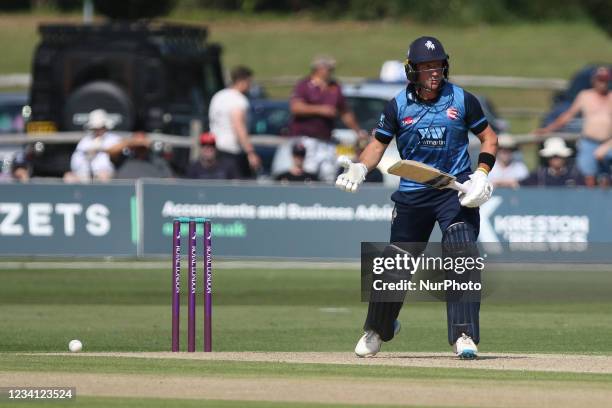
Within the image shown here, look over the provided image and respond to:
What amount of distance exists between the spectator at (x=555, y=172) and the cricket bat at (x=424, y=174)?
9768mm

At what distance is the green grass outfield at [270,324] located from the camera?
9930 millimetres

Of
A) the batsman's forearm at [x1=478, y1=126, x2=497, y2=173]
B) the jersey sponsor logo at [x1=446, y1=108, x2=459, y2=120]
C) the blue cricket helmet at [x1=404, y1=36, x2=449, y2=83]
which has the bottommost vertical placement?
the batsman's forearm at [x1=478, y1=126, x2=497, y2=173]

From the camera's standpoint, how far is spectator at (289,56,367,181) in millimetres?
20719

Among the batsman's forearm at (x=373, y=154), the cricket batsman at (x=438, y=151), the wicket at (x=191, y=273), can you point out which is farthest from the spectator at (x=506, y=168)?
the cricket batsman at (x=438, y=151)

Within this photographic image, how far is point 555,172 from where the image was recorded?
2006 cm

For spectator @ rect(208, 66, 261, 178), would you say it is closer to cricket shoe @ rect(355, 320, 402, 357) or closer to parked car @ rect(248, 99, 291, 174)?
parked car @ rect(248, 99, 291, 174)

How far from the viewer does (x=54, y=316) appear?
581 inches

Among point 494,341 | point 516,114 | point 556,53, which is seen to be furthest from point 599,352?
point 556,53

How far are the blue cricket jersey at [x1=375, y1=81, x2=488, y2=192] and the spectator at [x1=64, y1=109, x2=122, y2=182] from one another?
1068 cm

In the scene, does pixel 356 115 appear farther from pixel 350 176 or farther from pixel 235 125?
pixel 350 176

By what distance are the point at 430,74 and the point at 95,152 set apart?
11.4 metres

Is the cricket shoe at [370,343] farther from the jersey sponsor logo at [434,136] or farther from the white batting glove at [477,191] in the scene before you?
the jersey sponsor logo at [434,136]

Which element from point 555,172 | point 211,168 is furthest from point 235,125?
point 555,172

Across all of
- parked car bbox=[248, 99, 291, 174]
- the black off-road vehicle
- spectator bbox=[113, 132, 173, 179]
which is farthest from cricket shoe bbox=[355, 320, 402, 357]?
parked car bbox=[248, 99, 291, 174]
